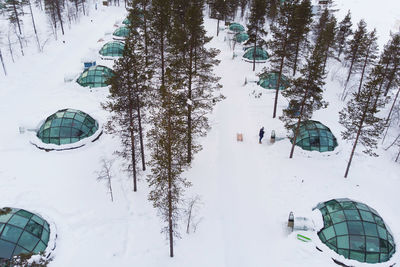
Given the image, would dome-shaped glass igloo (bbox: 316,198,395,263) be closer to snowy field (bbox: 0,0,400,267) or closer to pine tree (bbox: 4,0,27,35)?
snowy field (bbox: 0,0,400,267)

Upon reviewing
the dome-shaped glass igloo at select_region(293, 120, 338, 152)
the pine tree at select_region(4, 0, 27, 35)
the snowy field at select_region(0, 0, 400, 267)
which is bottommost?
the snowy field at select_region(0, 0, 400, 267)

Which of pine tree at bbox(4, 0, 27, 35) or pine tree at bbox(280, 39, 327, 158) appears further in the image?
pine tree at bbox(4, 0, 27, 35)

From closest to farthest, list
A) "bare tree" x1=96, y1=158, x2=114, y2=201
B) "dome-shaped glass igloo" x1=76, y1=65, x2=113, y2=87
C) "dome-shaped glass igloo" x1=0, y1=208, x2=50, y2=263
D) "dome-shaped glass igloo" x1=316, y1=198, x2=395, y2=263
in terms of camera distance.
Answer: "dome-shaped glass igloo" x1=0, y1=208, x2=50, y2=263 → "dome-shaped glass igloo" x1=316, y1=198, x2=395, y2=263 → "bare tree" x1=96, y1=158, x2=114, y2=201 → "dome-shaped glass igloo" x1=76, y1=65, x2=113, y2=87

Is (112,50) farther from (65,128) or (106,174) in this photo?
(106,174)

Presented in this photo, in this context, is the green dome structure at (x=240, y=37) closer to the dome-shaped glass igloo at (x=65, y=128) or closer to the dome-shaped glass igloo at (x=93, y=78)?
the dome-shaped glass igloo at (x=93, y=78)

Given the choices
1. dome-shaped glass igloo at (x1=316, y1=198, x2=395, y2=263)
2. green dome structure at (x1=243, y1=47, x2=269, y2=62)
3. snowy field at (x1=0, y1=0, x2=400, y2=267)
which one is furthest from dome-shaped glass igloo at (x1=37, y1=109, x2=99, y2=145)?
green dome structure at (x1=243, y1=47, x2=269, y2=62)

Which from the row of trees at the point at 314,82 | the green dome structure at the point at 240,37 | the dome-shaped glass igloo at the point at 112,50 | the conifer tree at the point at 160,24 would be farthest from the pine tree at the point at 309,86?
the green dome structure at the point at 240,37
